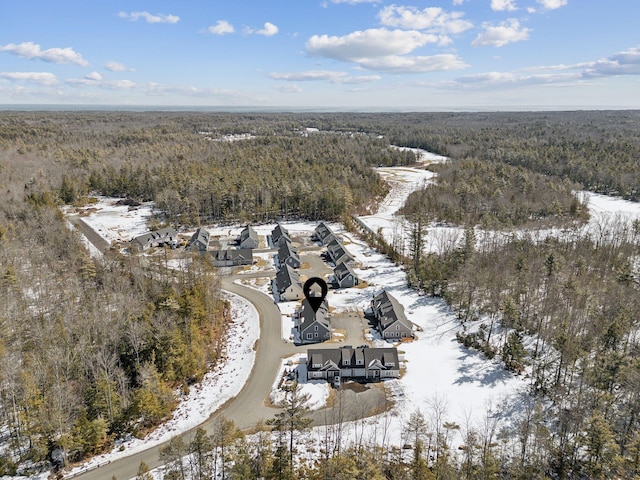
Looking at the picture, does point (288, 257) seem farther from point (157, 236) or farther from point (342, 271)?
point (157, 236)

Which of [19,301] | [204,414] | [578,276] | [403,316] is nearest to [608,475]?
[403,316]


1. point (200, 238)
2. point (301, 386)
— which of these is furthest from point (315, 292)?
point (200, 238)

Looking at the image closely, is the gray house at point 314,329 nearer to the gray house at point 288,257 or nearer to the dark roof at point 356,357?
the dark roof at point 356,357

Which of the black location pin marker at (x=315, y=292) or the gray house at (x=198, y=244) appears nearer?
the black location pin marker at (x=315, y=292)

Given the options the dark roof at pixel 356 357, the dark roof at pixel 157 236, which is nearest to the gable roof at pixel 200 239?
the dark roof at pixel 157 236

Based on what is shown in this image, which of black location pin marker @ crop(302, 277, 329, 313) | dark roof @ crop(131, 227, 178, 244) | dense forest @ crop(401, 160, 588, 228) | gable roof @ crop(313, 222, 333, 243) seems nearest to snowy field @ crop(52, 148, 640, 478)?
black location pin marker @ crop(302, 277, 329, 313)
